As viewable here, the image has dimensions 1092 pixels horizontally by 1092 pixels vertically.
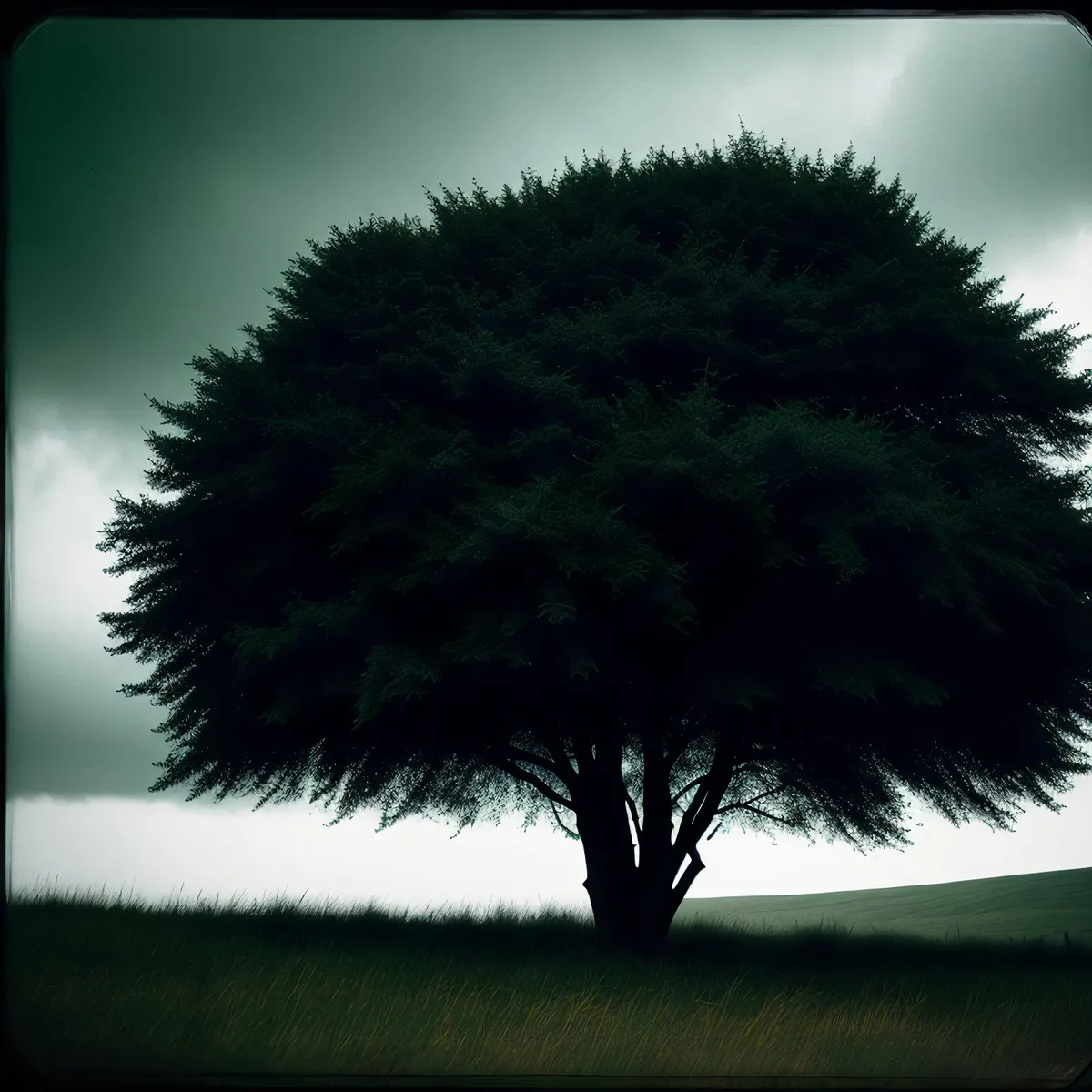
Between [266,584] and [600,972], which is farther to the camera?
[266,584]

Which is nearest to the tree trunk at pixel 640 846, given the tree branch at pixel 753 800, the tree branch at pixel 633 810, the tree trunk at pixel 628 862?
the tree trunk at pixel 628 862

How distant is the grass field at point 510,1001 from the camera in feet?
29.5

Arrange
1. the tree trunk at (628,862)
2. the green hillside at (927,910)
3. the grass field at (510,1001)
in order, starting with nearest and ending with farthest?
the grass field at (510,1001) → the tree trunk at (628,862) → the green hillside at (927,910)

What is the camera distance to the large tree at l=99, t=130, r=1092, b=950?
10938mm

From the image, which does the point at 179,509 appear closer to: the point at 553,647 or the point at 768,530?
the point at 553,647

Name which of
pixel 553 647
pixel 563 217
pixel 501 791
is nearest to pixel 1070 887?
pixel 553 647

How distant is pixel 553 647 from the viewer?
35.7 feet

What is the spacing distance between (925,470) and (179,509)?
8811 mm

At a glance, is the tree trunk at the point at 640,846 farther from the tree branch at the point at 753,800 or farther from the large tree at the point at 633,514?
the tree branch at the point at 753,800

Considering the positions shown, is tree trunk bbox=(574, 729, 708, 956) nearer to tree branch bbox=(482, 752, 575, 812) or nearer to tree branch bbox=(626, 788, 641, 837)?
tree branch bbox=(626, 788, 641, 837)

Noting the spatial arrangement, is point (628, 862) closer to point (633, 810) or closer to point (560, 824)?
point (633, 810)

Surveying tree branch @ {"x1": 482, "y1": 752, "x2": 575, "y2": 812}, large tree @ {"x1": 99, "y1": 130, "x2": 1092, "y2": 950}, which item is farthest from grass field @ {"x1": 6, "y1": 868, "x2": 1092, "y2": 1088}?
large tree @ {"x1": 99, "y1": 130, "x2": 1092, "y2": 950}

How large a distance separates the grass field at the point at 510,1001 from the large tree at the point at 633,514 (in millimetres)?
1845

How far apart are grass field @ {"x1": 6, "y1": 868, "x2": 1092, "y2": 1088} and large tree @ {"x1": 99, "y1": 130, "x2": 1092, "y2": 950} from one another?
1.84m
